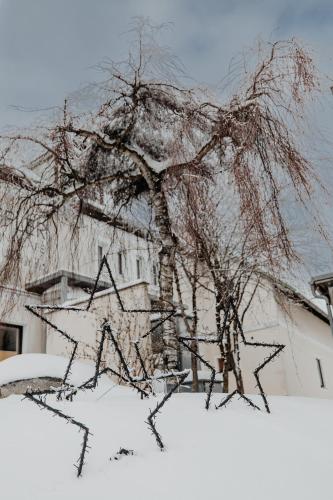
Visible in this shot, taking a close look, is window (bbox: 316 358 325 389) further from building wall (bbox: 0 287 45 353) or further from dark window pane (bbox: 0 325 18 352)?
dark window pane (bbox: 0 325 18 352)

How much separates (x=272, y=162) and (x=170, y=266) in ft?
6.47

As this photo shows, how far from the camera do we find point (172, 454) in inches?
58.7

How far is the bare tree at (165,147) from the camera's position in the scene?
4.03 metres

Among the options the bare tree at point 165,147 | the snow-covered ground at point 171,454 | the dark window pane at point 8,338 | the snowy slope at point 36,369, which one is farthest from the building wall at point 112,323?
the snow-covered ground at point 171,454

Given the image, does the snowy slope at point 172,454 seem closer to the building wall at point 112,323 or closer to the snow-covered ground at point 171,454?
the snow-covered ground at point 171,454

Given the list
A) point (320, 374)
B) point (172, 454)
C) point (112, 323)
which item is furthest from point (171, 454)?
point (320, 374)

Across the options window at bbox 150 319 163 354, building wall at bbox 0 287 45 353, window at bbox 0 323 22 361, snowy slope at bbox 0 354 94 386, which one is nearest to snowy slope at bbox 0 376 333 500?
window at bbox 150 319 163 354

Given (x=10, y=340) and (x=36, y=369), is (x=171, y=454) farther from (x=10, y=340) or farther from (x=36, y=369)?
(x=10, y=340)

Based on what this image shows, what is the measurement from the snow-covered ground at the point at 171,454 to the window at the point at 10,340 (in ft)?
36.2

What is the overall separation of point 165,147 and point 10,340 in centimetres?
919

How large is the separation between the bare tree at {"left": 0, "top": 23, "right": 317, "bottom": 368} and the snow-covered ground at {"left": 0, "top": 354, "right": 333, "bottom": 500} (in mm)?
2290

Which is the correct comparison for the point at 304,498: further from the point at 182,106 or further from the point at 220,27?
the point at 220,27

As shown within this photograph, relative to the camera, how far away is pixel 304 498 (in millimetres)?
1205

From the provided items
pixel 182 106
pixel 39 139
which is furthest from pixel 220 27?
pixel 39 139
